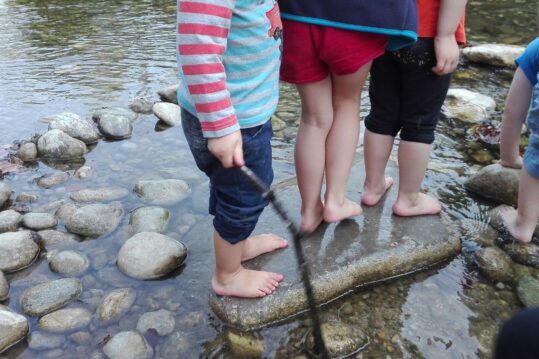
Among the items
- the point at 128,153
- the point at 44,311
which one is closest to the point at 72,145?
the point at 128,153

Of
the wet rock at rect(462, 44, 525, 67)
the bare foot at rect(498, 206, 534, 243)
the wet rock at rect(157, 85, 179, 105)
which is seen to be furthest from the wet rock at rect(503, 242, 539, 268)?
the wet rock at rect(462, 44, 525, 67)

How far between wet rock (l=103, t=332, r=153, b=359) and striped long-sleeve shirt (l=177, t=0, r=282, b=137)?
94 cm

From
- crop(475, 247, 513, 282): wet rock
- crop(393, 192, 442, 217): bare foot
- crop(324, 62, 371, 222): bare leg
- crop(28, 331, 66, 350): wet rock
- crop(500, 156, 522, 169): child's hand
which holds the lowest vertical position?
crop(28, 331, 66, 350): wet rock

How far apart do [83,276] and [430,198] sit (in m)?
1.79

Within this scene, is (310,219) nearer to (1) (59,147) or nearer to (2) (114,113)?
(1) (59,147)

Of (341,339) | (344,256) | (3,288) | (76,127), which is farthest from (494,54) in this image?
(3,288)

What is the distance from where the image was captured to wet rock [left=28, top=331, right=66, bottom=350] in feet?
6.52

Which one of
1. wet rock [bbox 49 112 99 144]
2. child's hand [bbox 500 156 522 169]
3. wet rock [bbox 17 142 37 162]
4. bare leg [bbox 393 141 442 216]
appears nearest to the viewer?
bare leg [bbox 393 141 442 216]

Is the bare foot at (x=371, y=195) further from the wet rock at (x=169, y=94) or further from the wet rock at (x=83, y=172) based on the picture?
the wet rock at (x=169, y=94)

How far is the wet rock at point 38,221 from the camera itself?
2670 mm

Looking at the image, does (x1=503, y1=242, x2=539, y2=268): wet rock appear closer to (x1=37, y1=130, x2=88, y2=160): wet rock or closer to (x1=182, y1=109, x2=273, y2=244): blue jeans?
(x1=182, y1=109, x2=273, y2=244): blue jeans

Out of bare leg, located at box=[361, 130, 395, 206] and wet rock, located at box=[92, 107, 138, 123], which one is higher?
bare leg, located at box=[361, 130, 395, 206]

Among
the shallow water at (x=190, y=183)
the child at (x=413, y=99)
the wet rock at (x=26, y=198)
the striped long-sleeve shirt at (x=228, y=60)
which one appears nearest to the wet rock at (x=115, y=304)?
the shallow water at (x=190, y=183)

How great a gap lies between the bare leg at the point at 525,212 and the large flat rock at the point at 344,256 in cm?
32
